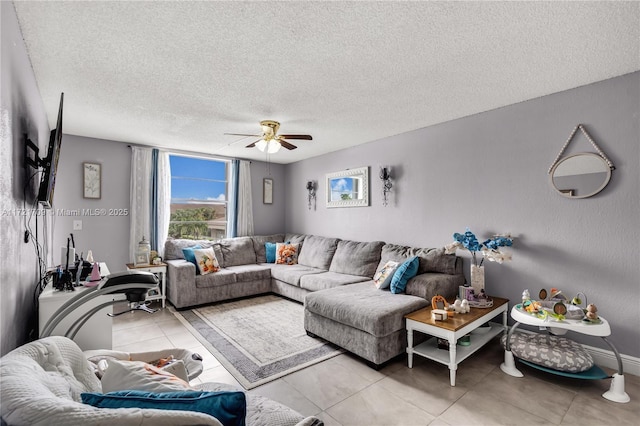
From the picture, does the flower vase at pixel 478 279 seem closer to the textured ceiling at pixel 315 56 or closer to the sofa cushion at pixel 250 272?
the textured ceiling at pixel 315 56

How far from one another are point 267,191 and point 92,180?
2.87 metres

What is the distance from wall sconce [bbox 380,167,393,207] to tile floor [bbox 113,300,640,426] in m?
2.20

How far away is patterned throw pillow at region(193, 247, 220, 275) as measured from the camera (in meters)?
4.35

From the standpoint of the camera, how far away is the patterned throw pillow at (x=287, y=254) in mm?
5180

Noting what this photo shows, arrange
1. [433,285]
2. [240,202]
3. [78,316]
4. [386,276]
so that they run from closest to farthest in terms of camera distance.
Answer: [78,316] → [433,285] → [386,276] → [240,202]

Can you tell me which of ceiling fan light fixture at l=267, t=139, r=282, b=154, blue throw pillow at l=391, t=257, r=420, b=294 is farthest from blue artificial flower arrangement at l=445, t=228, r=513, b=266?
ceiling fan light fixture at l=267, t=139, r=282, b=154

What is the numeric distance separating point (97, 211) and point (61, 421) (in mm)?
4580

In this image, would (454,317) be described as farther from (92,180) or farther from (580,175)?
(92,180)

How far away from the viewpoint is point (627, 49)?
2.09 metres

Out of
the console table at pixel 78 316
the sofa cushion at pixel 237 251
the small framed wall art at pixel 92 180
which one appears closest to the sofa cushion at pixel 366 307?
the console table at pixel 78 316

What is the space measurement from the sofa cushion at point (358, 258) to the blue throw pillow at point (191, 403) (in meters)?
3.38

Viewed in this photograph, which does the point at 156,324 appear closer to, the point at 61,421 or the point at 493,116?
the point at 61,421

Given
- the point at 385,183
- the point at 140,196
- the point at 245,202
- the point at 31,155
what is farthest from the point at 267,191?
the point at 31,155

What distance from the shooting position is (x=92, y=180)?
14.1ft
